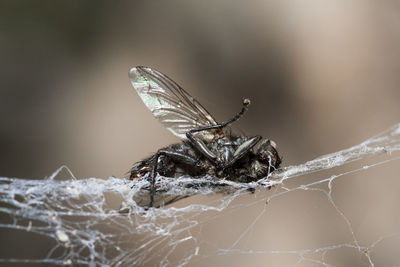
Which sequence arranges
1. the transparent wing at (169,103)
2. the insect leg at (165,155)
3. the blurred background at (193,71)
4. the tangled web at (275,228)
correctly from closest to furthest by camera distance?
the insect leg at (165,155)
the transparent wing at (169,103)
the tangled web at (275,228)
the blurred background at (193,71)

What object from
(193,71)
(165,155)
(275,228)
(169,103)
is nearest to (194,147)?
(165,155)

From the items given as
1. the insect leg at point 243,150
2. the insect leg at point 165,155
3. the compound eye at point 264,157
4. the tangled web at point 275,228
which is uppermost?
the insect leg at point 165,155

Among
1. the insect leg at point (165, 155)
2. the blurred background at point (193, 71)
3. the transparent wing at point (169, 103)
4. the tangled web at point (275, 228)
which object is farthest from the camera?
the blurred background at point (193, 71)

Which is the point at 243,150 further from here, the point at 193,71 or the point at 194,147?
the point at 193,71

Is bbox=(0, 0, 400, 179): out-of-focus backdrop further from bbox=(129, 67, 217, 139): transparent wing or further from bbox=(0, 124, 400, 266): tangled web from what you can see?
bbox=(129, 67, 217, 139): transparent wing

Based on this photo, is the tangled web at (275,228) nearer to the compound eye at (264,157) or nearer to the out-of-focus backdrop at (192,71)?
the out-of-focus backdrop at (192,71)

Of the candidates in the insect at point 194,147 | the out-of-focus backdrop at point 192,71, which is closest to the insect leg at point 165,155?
the insect at point 194,147

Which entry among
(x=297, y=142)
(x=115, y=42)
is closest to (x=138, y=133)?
(x=115, y=42)

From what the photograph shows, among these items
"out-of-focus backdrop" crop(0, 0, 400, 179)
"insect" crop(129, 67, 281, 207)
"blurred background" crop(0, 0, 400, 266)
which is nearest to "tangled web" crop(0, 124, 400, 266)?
"blurred background" crop(0, 0, 400, 266)
